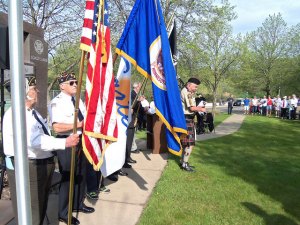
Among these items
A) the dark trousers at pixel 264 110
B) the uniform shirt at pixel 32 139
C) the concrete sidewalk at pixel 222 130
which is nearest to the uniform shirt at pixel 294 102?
the dark trousers at pixel 264 110

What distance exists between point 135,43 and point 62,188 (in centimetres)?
243

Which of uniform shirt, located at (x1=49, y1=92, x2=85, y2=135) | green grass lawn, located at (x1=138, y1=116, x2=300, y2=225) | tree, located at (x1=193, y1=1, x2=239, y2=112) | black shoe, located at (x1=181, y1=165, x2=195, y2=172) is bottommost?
green grass lawn, located at (x1=138, y1=116, x2=300, y2=225)

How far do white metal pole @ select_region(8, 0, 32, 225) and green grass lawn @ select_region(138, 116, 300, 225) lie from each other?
9.26ft

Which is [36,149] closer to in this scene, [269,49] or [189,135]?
[189,135]

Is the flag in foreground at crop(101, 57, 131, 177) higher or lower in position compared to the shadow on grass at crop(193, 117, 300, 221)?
higher

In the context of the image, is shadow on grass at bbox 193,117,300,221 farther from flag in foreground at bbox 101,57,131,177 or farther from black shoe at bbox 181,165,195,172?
flag in foreground at bbox 101,57,131,177

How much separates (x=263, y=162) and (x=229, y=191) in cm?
278

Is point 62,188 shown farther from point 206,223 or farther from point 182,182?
point 182,182

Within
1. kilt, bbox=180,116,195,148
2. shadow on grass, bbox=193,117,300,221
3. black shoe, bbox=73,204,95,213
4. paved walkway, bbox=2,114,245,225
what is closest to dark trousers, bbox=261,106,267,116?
shadow on grass, bbox=193,117,300,221

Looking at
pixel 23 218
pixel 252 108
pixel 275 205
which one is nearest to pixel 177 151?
pixel 275 205

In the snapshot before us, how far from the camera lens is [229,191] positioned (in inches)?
228

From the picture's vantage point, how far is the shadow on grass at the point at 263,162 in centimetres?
571

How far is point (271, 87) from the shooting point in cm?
4144

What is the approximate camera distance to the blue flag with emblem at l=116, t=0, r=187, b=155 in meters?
4.66
